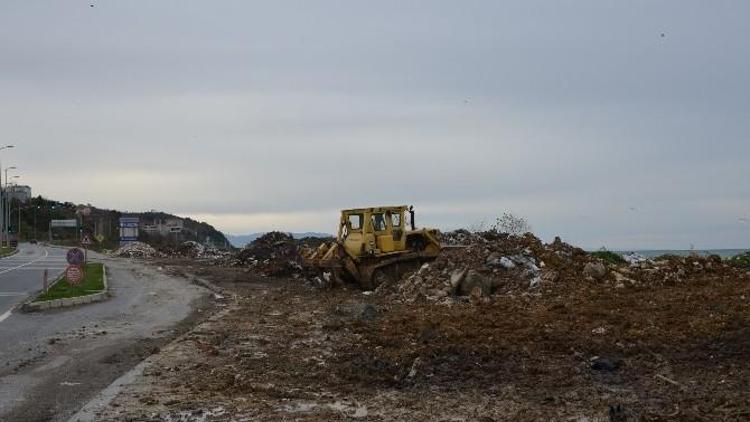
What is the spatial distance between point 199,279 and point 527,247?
55.7 ft

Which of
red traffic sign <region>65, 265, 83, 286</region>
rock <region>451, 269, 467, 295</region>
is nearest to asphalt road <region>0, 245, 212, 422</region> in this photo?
red traffic sign <region>65, 265, 83, 286</region>

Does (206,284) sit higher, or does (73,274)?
(73,274)

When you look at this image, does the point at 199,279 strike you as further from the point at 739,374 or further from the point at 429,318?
the point at 739,374

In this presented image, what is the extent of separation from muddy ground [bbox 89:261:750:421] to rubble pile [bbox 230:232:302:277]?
1982 cm

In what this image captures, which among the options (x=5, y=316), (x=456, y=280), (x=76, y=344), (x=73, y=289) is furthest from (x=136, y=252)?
(x=76, y=344)

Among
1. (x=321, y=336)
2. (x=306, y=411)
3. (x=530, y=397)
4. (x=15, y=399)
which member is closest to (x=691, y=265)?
(x=321, y=336)

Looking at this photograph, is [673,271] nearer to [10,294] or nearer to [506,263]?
[506,263]

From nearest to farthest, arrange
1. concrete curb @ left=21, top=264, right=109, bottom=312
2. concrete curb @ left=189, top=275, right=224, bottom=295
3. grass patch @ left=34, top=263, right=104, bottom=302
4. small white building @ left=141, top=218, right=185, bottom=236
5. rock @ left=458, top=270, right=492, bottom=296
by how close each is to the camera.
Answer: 1. rock @ left=458, top=270, right=492, bottom=296
2. concrete curb @ left=21, top=264, right=109, bottom=312
3. grass patch @ left=34, top=263, right=104, bottom=302
4. concrete curb @ left=189, top=275, right=224, bottom=295
5. small white building @ left=141, top=218, right=185, bottom=236

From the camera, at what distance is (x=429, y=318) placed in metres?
15.3

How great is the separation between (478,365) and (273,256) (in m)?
32.9

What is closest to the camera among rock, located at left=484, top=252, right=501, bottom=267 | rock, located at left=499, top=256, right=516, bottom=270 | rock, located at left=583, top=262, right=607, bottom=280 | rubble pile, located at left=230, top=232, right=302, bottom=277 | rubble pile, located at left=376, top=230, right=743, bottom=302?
rubble pile, located at left=376, top=230, right=743, bottom=302

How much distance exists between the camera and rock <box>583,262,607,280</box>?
64.3ft

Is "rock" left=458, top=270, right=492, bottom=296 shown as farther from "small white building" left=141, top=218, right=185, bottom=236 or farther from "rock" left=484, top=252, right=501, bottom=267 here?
"small white building" left=141, top=218, right=185, bottom=236

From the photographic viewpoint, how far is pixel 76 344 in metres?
14.1
